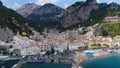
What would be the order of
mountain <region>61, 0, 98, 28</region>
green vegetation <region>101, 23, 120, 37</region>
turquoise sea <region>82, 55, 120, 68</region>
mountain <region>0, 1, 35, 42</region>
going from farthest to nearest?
mountain <region>61, 0, 98, 28</region> → green vegetation <region>101, 23, 120, 37</region> → mountain <region>0, 1, 35, 42</region> → turquoise sea <region>82, 55, 120, 68</region>

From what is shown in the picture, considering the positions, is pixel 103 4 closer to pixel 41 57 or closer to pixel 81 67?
pixel 41 57

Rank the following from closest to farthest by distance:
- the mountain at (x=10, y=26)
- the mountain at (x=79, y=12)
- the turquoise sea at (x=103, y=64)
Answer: the turquoise sea at (x=103, y=64) < the mountain at (x=10, y=26) < the mountain at (x=79, y=12)

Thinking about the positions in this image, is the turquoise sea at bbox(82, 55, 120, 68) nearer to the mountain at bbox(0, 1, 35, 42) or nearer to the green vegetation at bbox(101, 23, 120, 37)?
the green vegetation at bbox(101, 23, 120, 37)

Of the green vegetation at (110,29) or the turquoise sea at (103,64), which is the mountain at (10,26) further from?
the turquoise sea at (103,64)

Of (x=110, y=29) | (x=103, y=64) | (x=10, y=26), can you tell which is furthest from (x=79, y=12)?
(x=103, y=64)

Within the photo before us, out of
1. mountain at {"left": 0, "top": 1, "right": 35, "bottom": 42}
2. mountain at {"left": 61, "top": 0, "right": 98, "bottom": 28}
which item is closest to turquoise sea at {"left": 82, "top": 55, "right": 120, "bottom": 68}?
mountain at {"left": 0, "top": 1, "right": 35, "bottom": 42}

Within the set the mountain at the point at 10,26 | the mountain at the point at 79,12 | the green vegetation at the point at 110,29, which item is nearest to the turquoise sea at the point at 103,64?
the green vegetation at the point at 110,29

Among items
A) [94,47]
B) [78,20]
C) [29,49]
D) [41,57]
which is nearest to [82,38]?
[94,47]

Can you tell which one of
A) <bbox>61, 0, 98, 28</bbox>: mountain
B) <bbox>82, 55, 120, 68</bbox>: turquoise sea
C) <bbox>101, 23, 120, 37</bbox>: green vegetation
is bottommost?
<bbox>82, 55, 120, 68</bbox>: turquoise sea
